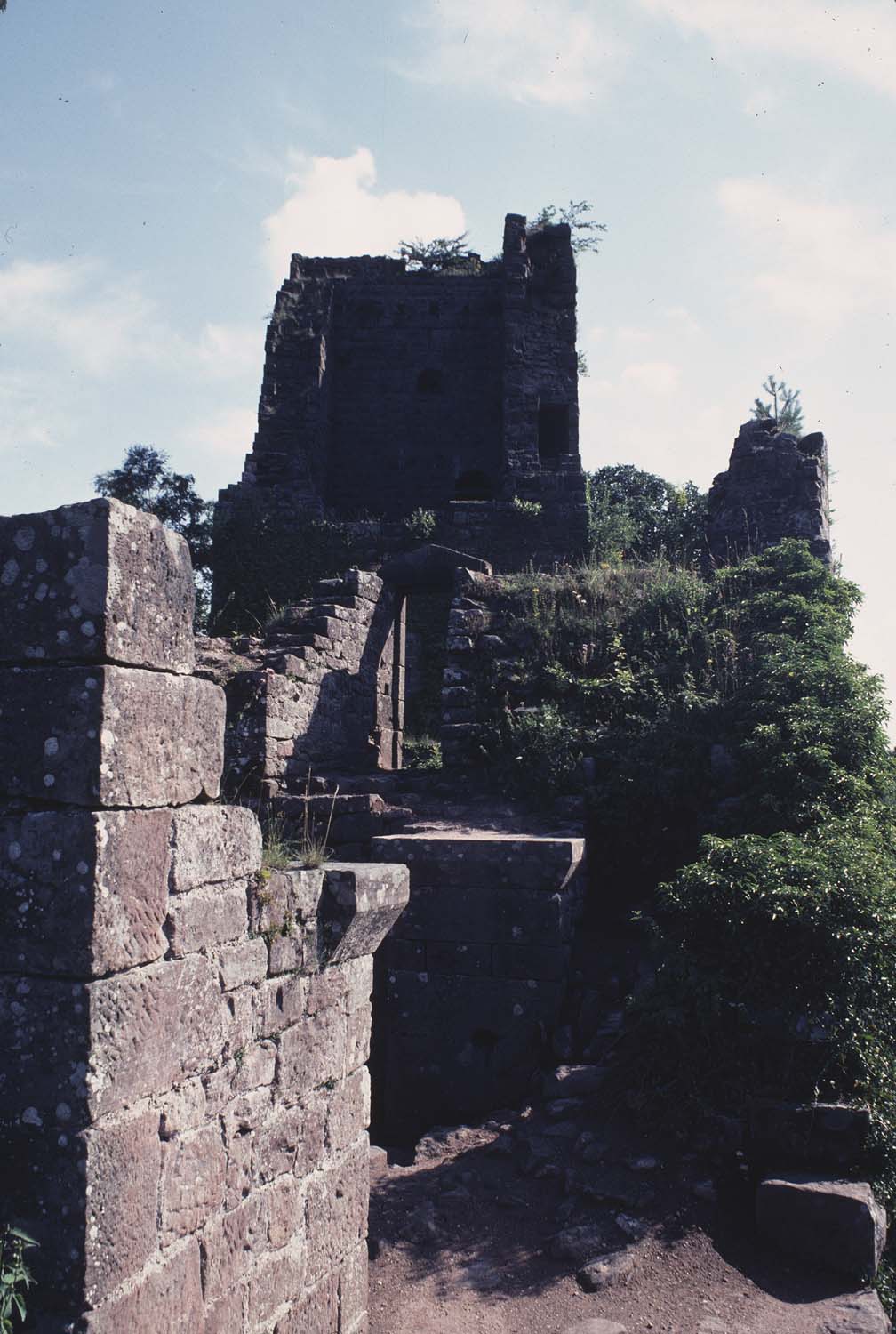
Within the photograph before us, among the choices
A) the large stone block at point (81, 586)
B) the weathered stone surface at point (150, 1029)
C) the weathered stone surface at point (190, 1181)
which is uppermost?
the large stone block at point (81, 586)

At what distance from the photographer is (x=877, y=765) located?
8.20 meters

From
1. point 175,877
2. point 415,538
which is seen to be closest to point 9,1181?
point 175,877

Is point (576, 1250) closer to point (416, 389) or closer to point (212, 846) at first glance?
point (212, 846)

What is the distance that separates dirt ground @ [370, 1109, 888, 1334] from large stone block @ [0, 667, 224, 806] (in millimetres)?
3177

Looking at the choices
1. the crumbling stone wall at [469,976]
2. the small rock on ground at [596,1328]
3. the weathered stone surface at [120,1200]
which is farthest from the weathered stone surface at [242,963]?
the crumbling stone wall at [469,976]

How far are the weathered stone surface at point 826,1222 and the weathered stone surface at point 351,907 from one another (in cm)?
237

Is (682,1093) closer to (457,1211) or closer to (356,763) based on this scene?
(457,1211)

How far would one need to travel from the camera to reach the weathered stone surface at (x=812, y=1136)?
5012 mm

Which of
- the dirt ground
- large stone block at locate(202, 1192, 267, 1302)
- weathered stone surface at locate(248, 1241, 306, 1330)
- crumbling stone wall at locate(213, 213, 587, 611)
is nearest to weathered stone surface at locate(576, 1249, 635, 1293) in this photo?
the dirt ground

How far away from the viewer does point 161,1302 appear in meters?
3.01

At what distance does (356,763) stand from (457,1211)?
6.20 m

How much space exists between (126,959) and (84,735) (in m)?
0.68

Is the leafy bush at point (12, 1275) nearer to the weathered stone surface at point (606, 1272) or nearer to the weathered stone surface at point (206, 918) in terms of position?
the weathered stone surface at point (206, 918)

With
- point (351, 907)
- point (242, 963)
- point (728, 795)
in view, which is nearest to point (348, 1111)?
point (351, 907)
